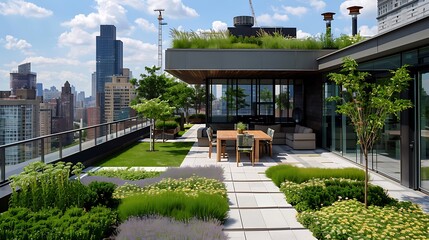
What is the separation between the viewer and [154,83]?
19.7m

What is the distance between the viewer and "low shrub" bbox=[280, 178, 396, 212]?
6234 millimetres

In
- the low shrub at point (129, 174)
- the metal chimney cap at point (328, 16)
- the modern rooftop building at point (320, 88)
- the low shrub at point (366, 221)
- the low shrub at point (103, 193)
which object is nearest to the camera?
the low shrub at point (366, 221)

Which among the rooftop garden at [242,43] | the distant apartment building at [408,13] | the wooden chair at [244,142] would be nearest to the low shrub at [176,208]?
the distant apartment building at [408,13]

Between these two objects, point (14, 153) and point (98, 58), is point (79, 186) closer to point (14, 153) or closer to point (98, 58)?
point (14, 153)

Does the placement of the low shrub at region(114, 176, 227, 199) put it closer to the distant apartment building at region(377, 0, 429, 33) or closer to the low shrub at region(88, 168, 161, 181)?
the low shrub at region(88, 168, 161, 181)

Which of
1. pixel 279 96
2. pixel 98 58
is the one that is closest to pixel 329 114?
pixel 279 96

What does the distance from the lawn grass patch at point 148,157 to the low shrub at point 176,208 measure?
556cm

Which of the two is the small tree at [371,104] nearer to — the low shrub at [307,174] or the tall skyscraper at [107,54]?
the low shrub at [307,174]

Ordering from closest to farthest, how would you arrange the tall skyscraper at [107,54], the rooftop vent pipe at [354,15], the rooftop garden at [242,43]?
the rooftop garden at [242,43], the rooftop vent pipe at [354,15], the tall skyscraper at [107,54]

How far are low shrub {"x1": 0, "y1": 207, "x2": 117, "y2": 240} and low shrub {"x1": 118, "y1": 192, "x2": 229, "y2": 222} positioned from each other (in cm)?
38

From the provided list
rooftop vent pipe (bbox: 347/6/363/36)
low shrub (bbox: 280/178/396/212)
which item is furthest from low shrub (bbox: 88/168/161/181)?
rooftop vent pipe (bbox: 347/6/363/36)

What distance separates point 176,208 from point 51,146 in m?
4.85

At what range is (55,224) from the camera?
13.6 feet

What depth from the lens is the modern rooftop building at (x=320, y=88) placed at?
25.0 feet
